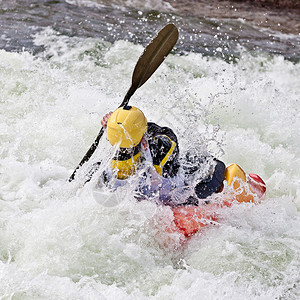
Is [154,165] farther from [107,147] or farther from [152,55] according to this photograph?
[152,55]

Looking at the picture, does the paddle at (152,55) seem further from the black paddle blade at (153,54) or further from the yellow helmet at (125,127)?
the yellow helmet at (125,127)

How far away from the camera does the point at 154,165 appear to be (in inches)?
128

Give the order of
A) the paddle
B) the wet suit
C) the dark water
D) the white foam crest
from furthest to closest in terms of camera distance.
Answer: the white foam crest, the dark water, the paddle, the wet suit

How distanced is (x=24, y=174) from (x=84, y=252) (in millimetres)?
1294

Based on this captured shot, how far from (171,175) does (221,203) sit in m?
0.53

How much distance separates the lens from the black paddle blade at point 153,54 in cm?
391

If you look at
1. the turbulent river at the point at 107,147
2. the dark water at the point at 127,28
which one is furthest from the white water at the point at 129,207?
the dark water at the point at 127,28

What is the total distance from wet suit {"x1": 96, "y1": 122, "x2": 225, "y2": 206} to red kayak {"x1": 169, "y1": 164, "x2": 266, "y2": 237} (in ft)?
0.23

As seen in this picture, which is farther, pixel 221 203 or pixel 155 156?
pixel 221 203

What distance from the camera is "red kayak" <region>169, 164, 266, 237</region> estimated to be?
3469 millimetres

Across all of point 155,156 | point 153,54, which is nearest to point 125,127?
point 155,156

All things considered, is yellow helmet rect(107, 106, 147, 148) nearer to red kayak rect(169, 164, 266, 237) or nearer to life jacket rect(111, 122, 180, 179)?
life jacket rect(111, 122, 180, 179)

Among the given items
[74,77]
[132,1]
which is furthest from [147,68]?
[132,1]

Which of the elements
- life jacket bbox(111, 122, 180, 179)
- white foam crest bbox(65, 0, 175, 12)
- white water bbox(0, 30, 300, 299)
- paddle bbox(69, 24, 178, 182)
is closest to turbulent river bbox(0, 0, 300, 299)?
white water bbox(0, 30, 300, 299)
